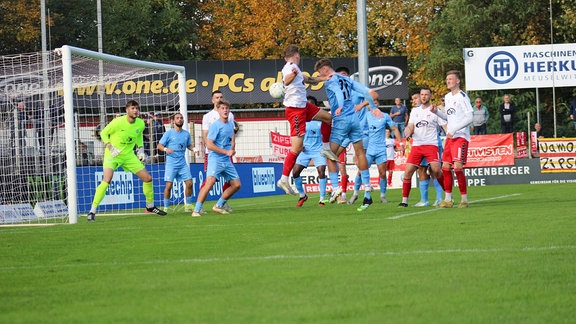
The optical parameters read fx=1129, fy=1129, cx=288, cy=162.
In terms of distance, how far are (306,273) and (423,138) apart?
31.2 ft

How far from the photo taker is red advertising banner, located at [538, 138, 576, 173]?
32.4 m

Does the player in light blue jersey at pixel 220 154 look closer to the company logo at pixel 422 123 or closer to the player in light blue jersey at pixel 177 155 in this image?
the company logo at pixel 422 123

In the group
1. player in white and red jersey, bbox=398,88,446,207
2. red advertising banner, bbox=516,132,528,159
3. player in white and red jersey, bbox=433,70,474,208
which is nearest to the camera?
player in white and red jersey, bbox=433,70,474,208

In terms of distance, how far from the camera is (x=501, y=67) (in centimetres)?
3709

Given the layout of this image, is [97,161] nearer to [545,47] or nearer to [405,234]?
[405,234]

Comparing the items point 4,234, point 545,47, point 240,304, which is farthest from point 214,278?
point 545,47

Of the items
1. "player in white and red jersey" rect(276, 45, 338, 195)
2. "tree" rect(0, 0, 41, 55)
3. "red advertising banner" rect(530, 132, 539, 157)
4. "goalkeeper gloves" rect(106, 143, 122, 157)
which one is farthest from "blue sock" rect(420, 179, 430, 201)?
"tree" rect(0, 0, 41, 55)

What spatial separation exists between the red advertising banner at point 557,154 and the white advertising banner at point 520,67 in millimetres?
4657

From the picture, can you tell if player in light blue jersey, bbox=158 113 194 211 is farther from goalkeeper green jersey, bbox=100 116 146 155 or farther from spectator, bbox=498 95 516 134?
spectator, bbox=498 95 516 134

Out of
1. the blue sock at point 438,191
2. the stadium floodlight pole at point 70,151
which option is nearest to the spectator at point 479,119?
the blue sock at point 438,191

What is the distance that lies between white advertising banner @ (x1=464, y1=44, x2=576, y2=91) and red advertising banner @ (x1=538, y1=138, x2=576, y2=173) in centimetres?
466

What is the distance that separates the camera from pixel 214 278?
8367 millimetres

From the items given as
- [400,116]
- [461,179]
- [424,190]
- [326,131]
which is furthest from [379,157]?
[400,116]

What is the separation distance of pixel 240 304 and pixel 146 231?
6905 mm
